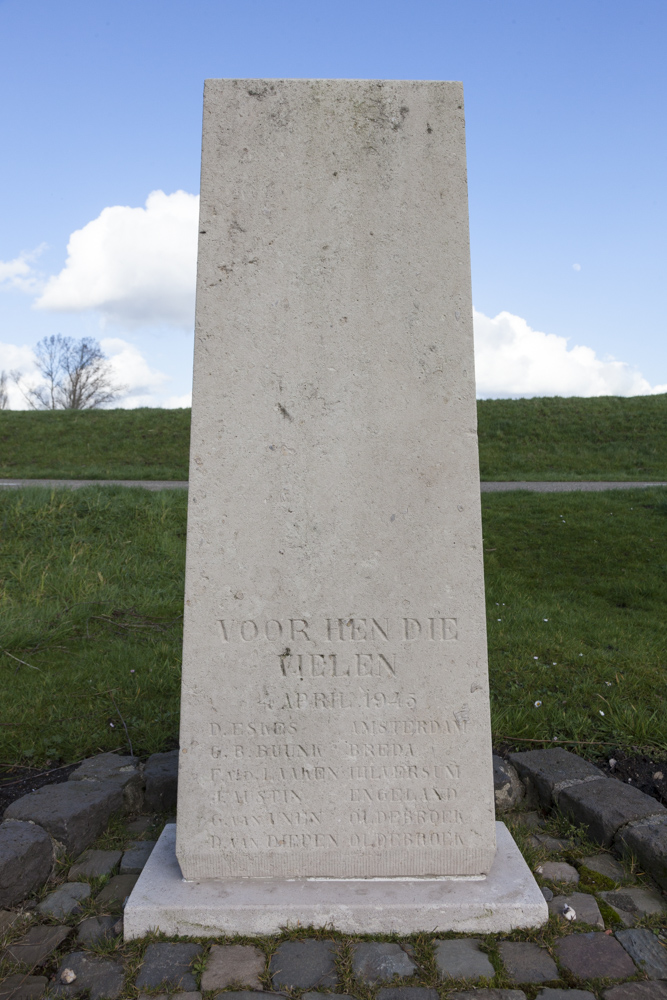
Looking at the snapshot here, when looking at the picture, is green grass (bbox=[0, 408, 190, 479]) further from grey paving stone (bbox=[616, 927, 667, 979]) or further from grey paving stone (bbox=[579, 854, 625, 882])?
grey paving stone (bbox=[616, 927, 667, 979])

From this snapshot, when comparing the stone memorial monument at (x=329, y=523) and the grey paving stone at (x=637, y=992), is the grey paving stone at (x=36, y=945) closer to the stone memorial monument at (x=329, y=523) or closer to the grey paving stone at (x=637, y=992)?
the stone memorial monument at (x=329, y=523)

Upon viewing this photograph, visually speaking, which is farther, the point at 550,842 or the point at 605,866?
the point at 550,842

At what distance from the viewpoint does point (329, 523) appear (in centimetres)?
250

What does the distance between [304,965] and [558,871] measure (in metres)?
1.10

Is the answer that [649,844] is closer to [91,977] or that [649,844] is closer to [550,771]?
[550,771]

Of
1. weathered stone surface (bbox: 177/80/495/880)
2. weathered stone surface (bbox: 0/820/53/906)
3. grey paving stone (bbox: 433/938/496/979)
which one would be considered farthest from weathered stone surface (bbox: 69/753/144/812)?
grey paving stone (bbox: 433/938/496/979)

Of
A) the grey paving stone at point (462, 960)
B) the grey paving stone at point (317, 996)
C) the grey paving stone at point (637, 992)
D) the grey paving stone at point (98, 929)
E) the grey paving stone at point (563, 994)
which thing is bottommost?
the grey paving stone at point (637, 992)

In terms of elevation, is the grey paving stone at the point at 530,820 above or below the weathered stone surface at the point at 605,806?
below

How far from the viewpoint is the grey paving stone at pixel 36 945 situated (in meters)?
2.25

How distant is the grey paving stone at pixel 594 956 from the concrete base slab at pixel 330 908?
4.8 inches

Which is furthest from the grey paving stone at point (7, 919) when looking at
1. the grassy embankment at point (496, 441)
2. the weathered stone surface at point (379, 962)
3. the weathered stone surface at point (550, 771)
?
the grassy embankment at point (496, 441)

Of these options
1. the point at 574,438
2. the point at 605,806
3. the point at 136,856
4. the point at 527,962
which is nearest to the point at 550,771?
the point at 605,806

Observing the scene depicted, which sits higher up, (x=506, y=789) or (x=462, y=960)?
(x=506, y=789)

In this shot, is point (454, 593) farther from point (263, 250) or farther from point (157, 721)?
point (157, 721)
